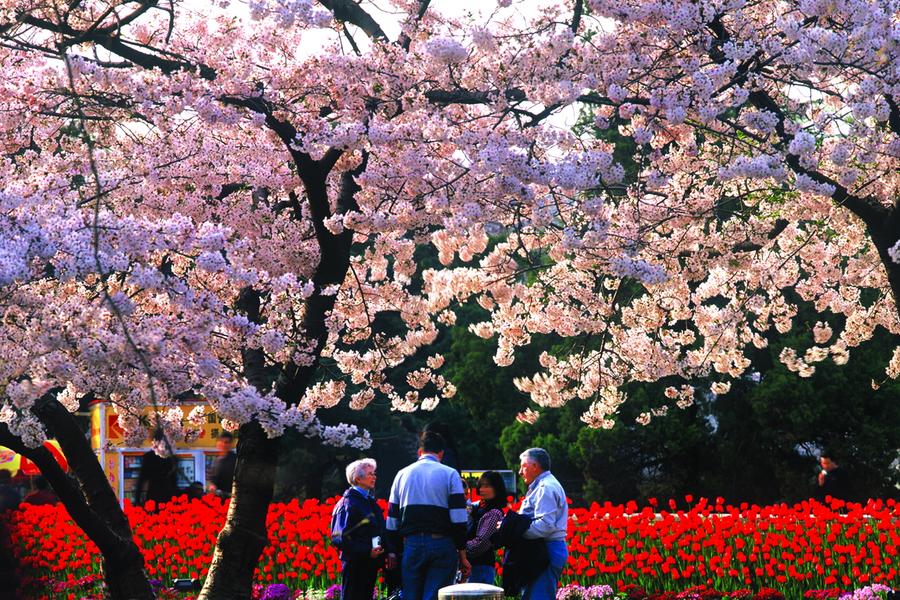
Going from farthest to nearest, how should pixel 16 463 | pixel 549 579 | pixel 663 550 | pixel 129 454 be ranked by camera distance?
pixel 129 454 → pixel 16 463 → pixel 663 550 → pixel 549 579

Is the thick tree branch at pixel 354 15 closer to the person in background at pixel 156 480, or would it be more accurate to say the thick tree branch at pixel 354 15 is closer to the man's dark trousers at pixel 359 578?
the man's dark trousers at pixel 359 578

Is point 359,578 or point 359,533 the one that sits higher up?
point 359,533

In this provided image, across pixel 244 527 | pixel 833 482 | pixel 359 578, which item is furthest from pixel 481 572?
pixel 833 482

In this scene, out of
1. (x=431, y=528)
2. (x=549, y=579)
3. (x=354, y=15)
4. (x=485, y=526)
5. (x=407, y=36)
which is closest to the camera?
(x=431, y=528)

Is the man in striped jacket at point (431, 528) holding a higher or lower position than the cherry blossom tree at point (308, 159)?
lower

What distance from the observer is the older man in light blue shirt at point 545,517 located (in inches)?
340

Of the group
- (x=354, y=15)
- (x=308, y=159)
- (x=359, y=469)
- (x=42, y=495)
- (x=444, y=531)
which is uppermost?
(x=354, y=15)

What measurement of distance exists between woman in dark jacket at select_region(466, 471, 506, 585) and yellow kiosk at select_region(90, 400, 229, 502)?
20.2ft

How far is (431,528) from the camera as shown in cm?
862

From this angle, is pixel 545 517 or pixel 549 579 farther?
pixel 549 579

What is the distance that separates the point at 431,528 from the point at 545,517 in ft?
2.55

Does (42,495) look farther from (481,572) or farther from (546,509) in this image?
Result: (546,509)

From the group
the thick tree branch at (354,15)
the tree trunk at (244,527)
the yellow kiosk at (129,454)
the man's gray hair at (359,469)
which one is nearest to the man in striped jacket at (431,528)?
the man's gray hair at (359,469)

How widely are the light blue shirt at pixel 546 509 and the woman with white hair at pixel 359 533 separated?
1.10 m
